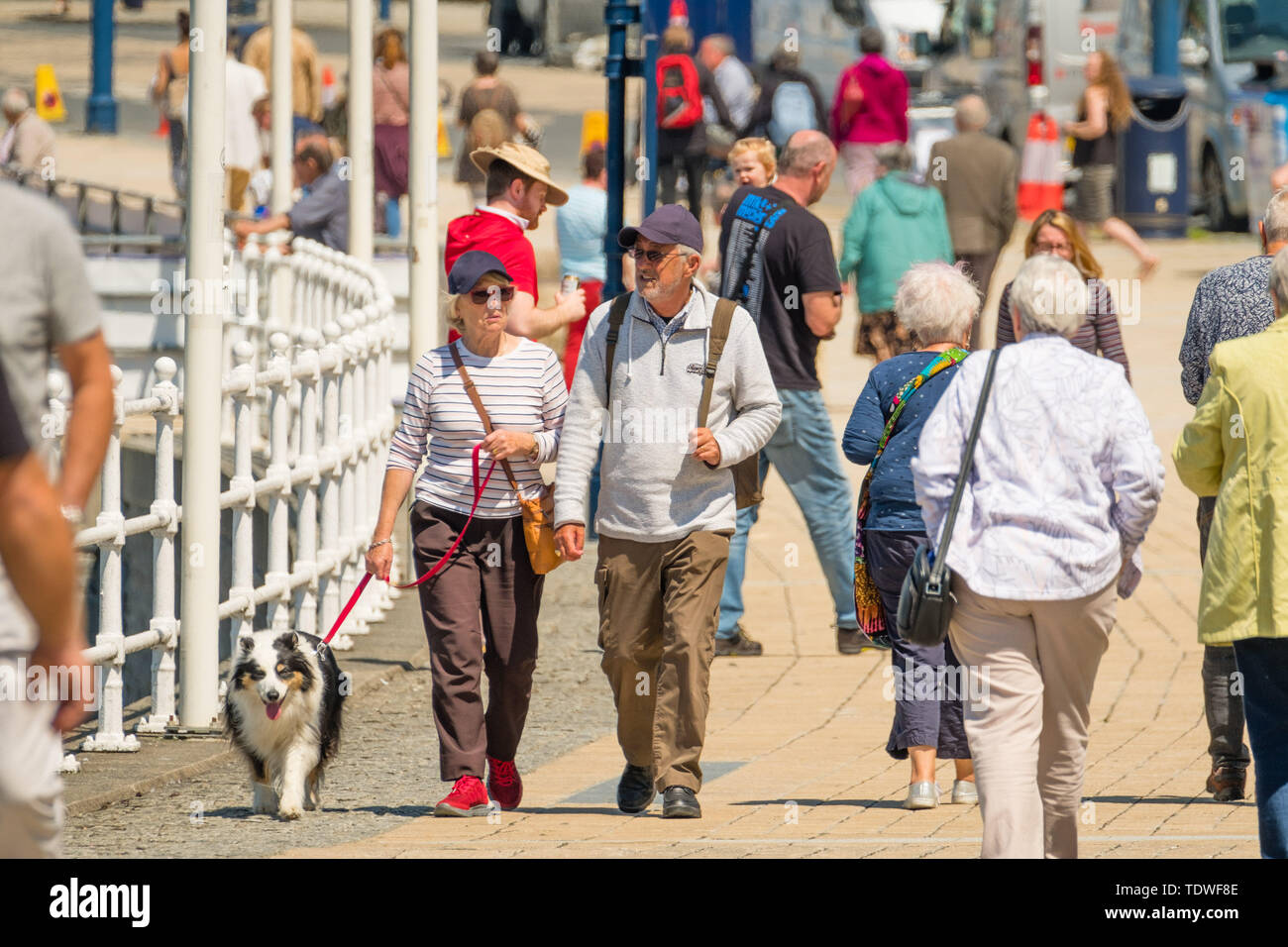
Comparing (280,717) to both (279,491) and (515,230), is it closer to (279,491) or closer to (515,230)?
(515,230)

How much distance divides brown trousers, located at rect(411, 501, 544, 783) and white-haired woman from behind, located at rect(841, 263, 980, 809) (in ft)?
3.46

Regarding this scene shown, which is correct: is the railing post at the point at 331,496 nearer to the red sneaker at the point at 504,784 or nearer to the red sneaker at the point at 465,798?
the red sneaker at the point at 504,784

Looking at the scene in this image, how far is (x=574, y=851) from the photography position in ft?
20.4

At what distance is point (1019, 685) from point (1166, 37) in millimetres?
A: 21689

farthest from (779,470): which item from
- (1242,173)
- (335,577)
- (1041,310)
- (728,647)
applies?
(1242,173)

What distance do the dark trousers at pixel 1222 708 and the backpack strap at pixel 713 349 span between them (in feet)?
5.32

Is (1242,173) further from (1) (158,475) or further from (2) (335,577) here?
(1) (158,475)

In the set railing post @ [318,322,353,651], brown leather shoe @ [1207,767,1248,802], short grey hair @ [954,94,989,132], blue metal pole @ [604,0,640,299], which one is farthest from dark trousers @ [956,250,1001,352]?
brown leather shoe @ [1207,767,1248,802]

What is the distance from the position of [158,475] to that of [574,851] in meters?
2.83

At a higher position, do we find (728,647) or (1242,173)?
(1242,173)

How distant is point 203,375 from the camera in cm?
845

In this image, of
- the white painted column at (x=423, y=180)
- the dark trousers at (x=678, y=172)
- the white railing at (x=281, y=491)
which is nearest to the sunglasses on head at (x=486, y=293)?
the white railing at (x=281, y=491)

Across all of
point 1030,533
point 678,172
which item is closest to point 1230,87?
point 678,172

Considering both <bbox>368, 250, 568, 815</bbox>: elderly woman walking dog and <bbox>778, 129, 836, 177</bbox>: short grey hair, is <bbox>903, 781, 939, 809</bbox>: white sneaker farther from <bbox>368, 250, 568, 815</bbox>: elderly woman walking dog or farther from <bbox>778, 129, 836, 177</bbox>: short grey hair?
<bbox>778, 129, 836, 177</bbox>: short grey hair
